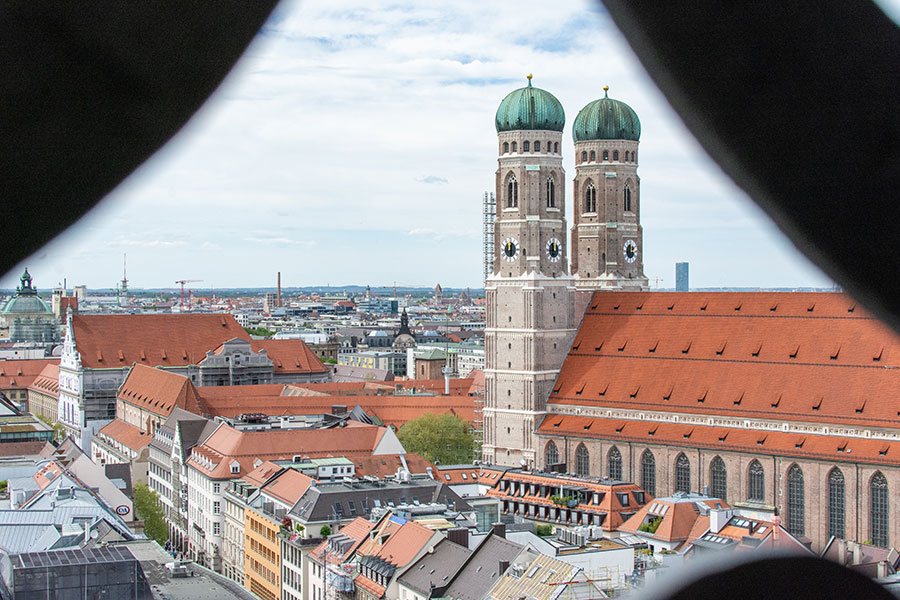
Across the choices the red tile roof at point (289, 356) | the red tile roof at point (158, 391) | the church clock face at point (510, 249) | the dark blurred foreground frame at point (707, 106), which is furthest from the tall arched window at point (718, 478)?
the dark blurred foreground frame at point (707, 106)

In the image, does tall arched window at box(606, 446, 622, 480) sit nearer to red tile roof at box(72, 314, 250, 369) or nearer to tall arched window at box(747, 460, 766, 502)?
tall arched window at box(747, 460, 766, 502)

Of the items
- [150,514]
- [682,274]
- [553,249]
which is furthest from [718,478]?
[682,274]

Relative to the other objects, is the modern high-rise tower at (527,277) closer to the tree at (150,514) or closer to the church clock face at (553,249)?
the church clock face at (553,249)

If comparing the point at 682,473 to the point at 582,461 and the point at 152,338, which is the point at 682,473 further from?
the point at 152,338

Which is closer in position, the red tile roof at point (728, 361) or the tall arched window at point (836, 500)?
the tall arched window at point (836, 500)

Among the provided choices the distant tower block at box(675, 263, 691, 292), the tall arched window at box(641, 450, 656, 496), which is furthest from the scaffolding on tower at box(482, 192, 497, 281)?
the distant tower block at box(675, 263, 691, 292)
